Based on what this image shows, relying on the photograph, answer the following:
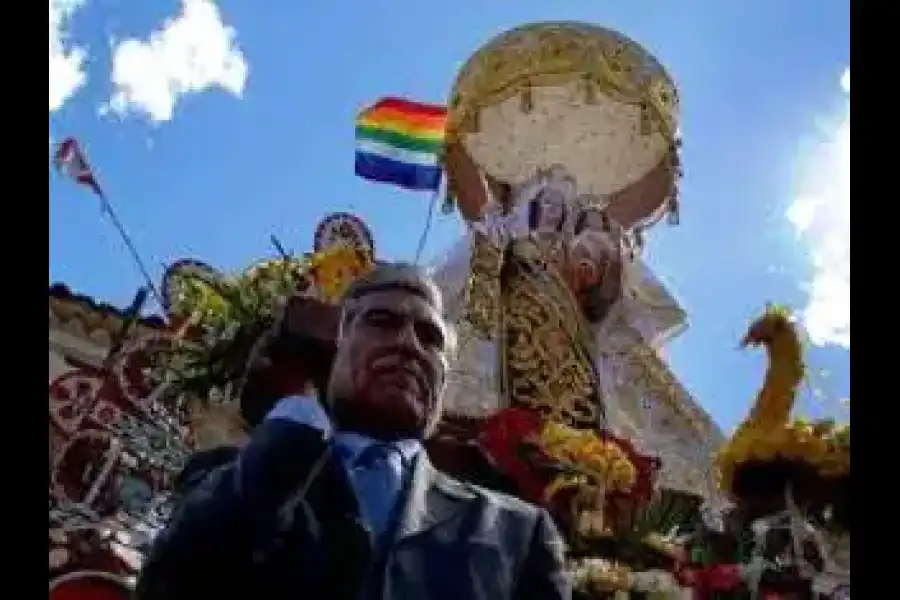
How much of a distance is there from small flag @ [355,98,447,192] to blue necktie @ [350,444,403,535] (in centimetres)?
805

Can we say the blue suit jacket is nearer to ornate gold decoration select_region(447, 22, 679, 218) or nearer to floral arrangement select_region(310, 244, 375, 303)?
floral arrangement select_region(310, 244, 375, 303)

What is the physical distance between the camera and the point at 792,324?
11781mm

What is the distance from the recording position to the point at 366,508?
6.68 m

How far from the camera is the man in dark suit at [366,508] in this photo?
631 centimetres

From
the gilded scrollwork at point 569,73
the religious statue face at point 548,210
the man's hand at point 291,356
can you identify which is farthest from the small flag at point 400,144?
the man's hand at point 291,356

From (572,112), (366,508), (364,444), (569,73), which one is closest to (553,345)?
(572,112)

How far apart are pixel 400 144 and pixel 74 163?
2.61m

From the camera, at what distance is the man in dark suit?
20.7 ft

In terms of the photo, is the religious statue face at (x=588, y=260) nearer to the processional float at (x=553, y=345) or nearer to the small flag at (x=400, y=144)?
the processional float at (x=553, y=345)

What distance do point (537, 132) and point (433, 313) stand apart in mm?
13790

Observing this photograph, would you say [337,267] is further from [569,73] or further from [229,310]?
[569,73]

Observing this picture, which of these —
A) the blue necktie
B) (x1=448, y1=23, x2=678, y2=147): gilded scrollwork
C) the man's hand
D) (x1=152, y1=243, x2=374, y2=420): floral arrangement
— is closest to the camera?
the blue necktie

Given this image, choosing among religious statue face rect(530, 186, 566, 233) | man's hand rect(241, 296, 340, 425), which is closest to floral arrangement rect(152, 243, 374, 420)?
man's hand rect(241, 296, 340, 425)

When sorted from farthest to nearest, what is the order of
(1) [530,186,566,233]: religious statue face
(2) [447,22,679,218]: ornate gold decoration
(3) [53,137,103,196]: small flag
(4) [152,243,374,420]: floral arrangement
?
(2) [447,22,679,218]: ornate gold decoration → (1) [530,186,566,233]: religious statue face → (3) [53,137,103,196]: small flag → (4) [152,243,374,420]: floral arrangement
